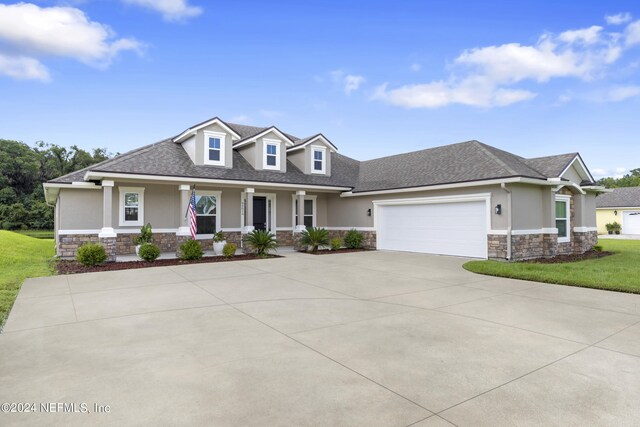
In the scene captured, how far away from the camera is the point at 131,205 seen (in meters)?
14.2

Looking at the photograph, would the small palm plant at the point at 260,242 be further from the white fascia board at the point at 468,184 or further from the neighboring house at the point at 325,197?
the white fascia board at the point at 468,184

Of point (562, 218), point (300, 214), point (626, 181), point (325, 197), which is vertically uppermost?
point (626, 181)

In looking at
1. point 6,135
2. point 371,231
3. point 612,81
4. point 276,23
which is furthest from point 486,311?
point 6,135

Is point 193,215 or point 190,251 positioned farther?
point 193,215

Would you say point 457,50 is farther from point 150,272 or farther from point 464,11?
point 150,272

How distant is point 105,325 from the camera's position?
16.7 feet

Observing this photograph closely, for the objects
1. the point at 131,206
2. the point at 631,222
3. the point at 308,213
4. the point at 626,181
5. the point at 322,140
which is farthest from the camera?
the point at 626,181

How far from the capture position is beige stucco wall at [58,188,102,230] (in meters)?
13.2

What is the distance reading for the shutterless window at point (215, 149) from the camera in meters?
15.2

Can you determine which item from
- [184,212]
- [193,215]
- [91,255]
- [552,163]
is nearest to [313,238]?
[193,215]

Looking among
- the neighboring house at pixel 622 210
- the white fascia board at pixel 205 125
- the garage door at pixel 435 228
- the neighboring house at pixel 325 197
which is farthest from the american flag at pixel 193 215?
the neighboring house at pixel 622 210

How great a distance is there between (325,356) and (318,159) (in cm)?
1519

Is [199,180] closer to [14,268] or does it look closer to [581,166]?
[14,268]

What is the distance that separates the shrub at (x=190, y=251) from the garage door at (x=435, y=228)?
325 inches
